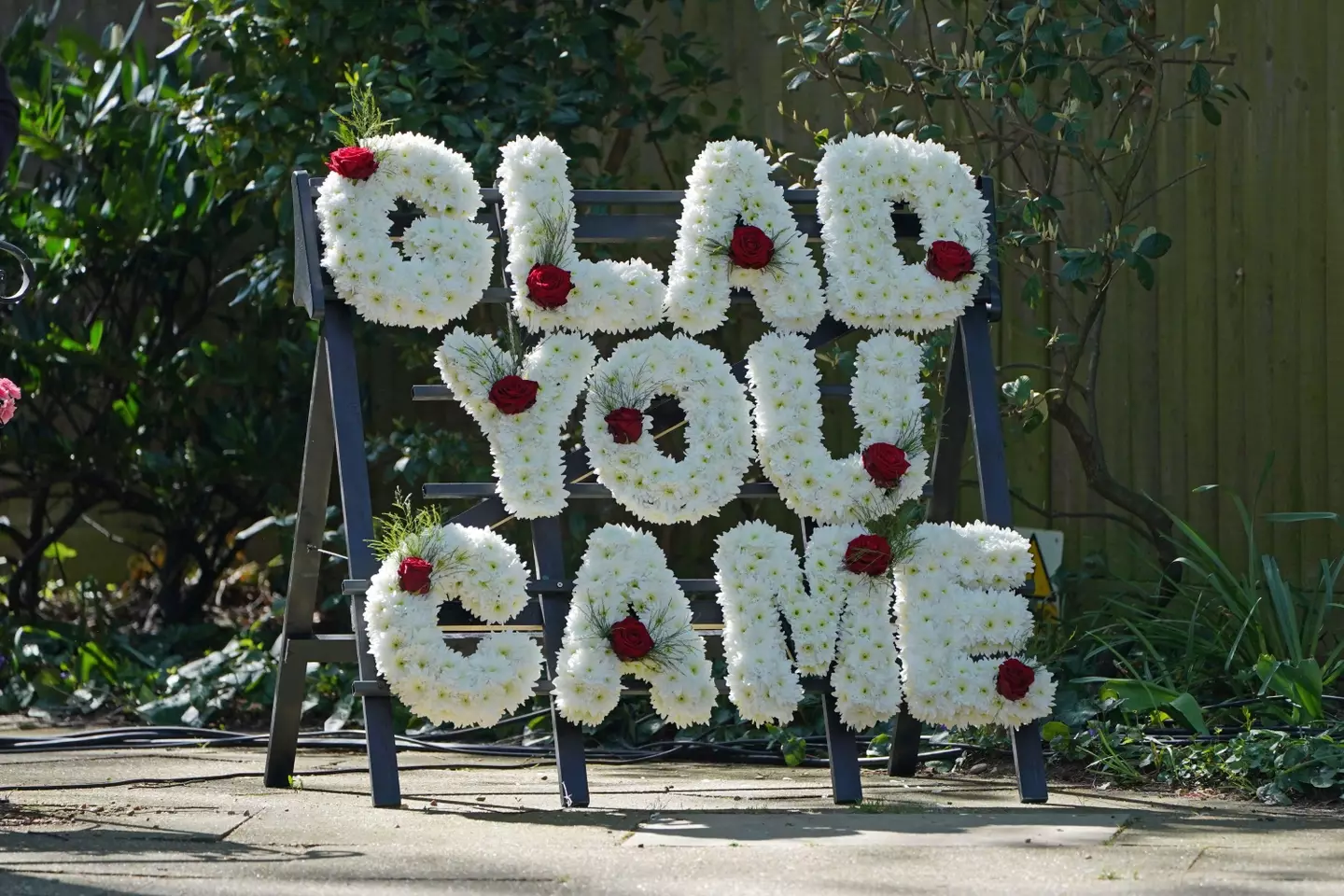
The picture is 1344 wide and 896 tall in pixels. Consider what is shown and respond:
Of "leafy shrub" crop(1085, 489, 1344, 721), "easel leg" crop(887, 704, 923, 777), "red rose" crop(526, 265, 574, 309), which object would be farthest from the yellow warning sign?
"red rose" crop(526, 265, 574, 309)

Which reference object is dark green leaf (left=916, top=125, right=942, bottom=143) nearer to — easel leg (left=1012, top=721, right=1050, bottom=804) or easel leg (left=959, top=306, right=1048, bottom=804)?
easel leg (left=959, top=306, right=1048, bottom=804)

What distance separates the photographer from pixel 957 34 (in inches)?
208

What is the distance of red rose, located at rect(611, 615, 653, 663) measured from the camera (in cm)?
363

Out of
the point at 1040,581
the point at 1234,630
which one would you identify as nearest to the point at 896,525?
the point at 1040,581

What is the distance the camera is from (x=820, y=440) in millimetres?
3904

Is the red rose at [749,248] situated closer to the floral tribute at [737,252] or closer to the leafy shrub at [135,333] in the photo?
the floral tribute at [737,252]

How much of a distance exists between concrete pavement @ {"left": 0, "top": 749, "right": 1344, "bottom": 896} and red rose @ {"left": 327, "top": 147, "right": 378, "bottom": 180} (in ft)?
4.57

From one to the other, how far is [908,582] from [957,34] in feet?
7.19

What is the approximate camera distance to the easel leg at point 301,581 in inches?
158

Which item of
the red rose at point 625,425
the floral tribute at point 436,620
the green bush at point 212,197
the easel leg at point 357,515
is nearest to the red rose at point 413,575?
the floral tribute at point 436,620

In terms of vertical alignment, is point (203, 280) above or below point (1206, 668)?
above

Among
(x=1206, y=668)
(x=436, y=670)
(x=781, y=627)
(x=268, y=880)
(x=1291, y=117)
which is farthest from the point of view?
(x=1291, y=117)

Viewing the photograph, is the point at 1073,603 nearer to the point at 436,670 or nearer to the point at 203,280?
the point at 436,670

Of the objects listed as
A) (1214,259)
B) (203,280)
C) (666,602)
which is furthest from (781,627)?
(203,280)
